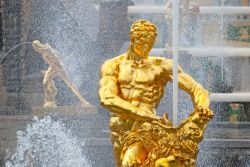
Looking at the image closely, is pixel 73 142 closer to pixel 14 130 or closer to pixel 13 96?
pixel 14 130

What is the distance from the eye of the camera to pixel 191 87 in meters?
7.83

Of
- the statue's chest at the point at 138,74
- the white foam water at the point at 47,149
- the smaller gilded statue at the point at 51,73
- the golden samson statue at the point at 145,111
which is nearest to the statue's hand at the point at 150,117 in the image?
the golden samson statue at the point at 145,111

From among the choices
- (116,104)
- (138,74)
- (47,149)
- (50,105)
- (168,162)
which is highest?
(138,74)

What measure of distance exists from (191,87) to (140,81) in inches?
18.6

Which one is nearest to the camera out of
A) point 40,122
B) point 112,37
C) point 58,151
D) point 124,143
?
point 124,143

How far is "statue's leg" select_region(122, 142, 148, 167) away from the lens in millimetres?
7480

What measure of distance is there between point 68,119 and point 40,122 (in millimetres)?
Answer: 618

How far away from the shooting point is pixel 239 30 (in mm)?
16797

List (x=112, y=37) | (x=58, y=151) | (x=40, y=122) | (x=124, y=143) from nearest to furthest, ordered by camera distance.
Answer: (x=124, y=143)
(x=58, y=151)
(x=40, y=122)
(x=112, y=37)

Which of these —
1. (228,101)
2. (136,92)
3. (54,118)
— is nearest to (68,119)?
(54,118)

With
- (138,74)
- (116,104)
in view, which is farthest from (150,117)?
(138,74)

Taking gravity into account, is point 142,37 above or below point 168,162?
above

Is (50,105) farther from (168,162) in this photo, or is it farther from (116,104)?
(168,162)

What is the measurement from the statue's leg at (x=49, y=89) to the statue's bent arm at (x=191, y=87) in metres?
8.48
